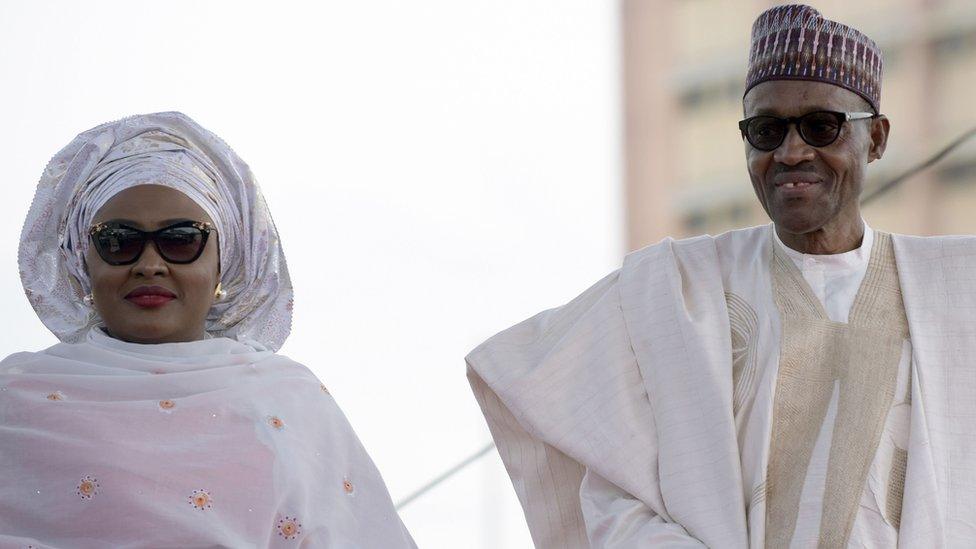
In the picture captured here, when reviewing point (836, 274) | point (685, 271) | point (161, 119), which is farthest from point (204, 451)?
point (836, 274)

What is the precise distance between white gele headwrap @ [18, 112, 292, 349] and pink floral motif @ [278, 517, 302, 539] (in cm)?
70

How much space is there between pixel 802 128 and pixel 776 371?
2.04 ft

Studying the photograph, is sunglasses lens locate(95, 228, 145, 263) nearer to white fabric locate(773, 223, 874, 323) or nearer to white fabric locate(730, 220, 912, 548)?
white fabric locate(730, 220, 912, 548)

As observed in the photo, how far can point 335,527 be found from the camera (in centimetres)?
344

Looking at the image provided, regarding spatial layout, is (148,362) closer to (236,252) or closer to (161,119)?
(236,252)

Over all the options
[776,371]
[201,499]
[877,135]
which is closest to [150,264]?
[201,499]

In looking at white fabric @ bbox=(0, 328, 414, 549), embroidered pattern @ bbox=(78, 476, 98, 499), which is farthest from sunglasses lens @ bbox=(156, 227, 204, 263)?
embroidered pattern @ bbox=(78, 476, 98, 499)

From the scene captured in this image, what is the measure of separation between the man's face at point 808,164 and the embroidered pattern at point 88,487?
177cm

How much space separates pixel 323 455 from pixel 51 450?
63cm

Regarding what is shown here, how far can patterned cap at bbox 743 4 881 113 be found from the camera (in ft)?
12.7

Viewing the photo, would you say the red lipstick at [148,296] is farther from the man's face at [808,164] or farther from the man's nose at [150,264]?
the man's face at [808,164]

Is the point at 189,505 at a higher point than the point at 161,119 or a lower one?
lower

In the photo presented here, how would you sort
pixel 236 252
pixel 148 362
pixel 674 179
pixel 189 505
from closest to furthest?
pixel 189 505, pixel 148 362, pixel 236 252, pixel 674 179

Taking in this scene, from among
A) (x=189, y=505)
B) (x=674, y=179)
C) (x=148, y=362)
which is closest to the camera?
(x=189, y=505)
